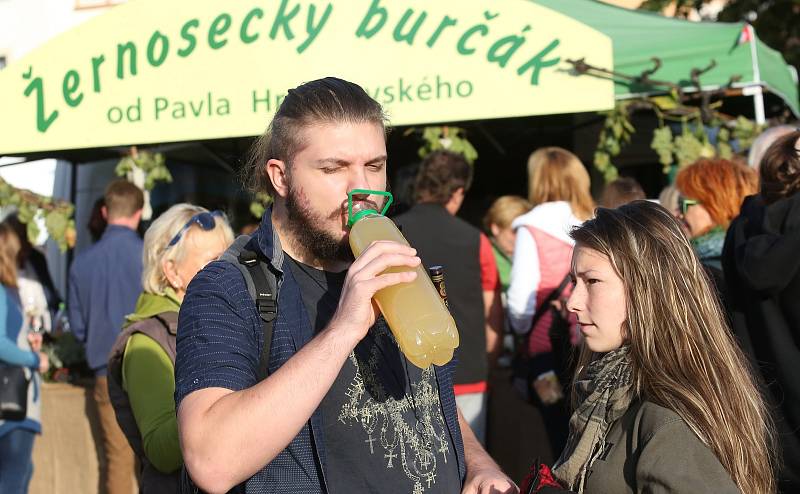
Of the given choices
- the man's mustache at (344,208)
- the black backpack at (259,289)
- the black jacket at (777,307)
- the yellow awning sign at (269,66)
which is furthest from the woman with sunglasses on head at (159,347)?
the black jacket at (777,307)

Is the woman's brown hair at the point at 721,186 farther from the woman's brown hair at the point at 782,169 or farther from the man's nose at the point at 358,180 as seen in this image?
the man's nose at the point at 358,180

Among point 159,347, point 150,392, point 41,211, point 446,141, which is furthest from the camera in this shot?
point 41,211

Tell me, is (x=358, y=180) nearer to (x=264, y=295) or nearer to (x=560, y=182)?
(x=264, y=295)

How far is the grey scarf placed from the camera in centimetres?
202

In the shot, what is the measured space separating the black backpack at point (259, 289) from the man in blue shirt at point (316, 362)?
0.01 metres

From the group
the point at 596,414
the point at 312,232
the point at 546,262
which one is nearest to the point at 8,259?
the point at 546,262

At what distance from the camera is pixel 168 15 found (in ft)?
16.0

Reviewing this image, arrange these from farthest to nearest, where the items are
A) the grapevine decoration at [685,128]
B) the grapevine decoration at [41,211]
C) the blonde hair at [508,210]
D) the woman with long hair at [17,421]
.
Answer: the grapevine decoration at [41,211], the blonde hair at [508,210], the grapevine decoration at [685,128], the woman with long hair at [17,421]

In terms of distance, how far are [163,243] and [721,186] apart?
8.02 ft

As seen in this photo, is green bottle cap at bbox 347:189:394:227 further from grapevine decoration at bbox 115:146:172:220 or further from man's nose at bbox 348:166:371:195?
grapevine decoration at bbox 115:146:172:220

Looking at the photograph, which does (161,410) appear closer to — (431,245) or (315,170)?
(315,170)

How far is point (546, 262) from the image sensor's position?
4.63 meters

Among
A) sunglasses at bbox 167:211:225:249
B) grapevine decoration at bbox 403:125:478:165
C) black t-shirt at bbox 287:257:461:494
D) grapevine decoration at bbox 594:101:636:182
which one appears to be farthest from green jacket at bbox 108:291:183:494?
grapevine decoration at bbox 594:101:636:182

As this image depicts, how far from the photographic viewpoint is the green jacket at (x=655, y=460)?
6.02 feet
